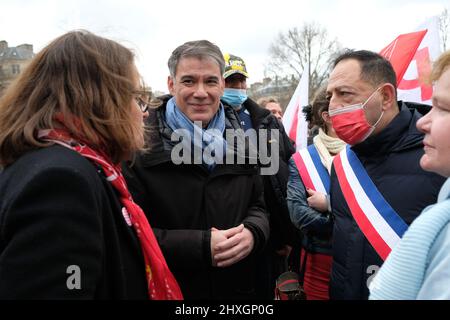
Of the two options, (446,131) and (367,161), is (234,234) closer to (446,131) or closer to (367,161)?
(367,161)

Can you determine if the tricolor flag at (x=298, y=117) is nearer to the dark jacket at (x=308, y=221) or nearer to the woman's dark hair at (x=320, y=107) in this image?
the woman's dark hair at (x=320, y=107)

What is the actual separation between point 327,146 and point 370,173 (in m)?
0.76

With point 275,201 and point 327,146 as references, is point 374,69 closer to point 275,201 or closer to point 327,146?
point 327,146

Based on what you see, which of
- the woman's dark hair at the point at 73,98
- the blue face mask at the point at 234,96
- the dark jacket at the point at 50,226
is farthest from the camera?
the blue face mask at the point at 234,96

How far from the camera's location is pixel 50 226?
107 cm

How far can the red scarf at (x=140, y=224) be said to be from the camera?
4.22 feet

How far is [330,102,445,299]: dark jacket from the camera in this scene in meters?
1.95

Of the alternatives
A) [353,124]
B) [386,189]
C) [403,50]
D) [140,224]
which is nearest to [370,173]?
[386,189]

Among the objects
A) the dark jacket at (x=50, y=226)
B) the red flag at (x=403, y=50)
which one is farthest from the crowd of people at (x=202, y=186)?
the red flag at (x=403, y=50)

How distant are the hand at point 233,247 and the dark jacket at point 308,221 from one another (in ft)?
1.92

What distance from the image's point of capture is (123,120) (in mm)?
1391
